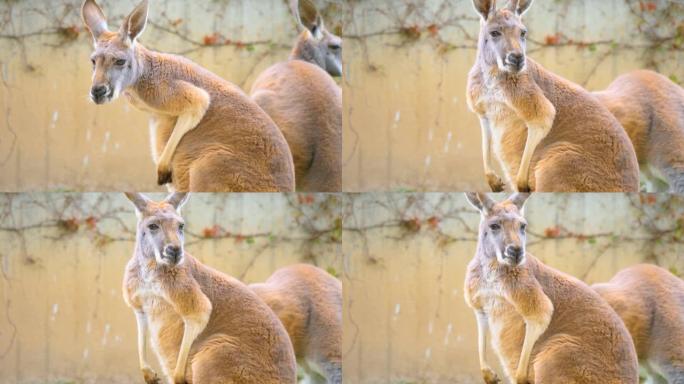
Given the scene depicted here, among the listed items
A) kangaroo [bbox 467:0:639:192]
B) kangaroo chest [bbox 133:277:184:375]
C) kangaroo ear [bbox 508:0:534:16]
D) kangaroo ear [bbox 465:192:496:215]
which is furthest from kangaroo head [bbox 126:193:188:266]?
kangaroo ear [bbox 508:0:534:16]

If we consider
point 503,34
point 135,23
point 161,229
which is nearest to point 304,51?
point 135,23

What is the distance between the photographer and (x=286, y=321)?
195 inches

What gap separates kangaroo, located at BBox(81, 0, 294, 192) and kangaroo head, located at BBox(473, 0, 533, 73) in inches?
34.1

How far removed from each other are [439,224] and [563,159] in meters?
0.54

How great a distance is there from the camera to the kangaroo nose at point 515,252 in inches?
190

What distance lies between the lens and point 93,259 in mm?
4961

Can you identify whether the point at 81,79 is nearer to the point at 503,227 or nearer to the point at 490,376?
the point at 503,227

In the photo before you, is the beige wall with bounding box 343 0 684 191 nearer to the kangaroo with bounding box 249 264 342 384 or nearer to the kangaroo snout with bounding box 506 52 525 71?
the kangaroo snout with bounding box 506 52 525 71

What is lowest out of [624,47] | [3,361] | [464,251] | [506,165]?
[3,361]

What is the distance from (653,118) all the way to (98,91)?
2.13 metres

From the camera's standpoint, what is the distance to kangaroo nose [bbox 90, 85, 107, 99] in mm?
4836

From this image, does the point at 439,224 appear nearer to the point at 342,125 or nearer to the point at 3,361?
the point at 342,125

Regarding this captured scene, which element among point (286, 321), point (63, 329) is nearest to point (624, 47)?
point (286, 321)

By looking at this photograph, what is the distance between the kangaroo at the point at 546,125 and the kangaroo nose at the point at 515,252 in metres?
0.25
